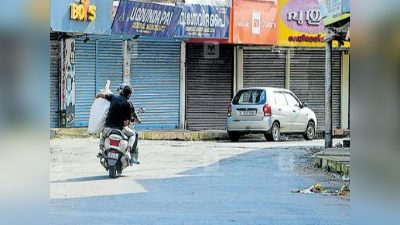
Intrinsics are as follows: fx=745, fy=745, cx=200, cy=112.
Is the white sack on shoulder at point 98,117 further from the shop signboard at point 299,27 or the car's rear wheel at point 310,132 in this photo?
the shop signboard at point 299,27

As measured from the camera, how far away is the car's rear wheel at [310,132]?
64.0 feet

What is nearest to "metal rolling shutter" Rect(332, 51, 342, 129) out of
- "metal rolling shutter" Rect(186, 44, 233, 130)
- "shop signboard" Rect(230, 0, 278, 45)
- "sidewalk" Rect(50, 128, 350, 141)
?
"shop signboard" Rect(230, 0, 278, 45)

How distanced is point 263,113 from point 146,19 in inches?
170

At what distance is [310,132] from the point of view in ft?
64.4

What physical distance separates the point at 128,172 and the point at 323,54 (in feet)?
46.8

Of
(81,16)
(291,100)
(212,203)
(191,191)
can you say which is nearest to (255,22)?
(291,100)

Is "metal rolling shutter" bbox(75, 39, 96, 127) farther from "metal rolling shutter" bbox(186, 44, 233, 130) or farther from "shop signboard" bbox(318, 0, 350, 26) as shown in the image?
"shop signboard" bbox(318, 0, 350, 26)

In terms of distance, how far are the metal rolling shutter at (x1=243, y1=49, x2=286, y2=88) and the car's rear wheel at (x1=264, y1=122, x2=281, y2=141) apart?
4.42 metres

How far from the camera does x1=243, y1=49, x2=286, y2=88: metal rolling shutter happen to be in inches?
890

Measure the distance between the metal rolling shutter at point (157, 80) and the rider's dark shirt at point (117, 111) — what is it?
10604 millimetres
